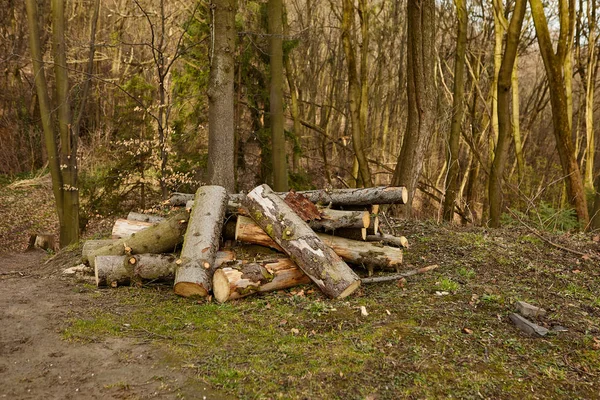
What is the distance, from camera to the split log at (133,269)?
6.09 metres

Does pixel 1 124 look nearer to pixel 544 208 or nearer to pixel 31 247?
pixel 31 247

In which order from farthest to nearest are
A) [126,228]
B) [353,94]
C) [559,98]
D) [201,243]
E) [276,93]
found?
[353,94] < [276,93] < [559,98] < [126,228] < [201,243]

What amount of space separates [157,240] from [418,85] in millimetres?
5571

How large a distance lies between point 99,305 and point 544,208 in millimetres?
10345

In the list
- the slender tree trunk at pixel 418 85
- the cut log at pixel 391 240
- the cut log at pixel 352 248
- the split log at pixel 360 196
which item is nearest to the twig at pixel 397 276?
the cut log at pixel 352 248

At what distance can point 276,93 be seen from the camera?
Result: 1188 centimetres

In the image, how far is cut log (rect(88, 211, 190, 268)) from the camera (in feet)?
21.5

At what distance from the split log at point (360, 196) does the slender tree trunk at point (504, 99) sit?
18.4ft

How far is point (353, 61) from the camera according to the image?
1299cm

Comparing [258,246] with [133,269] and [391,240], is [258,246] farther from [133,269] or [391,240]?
[391,240]

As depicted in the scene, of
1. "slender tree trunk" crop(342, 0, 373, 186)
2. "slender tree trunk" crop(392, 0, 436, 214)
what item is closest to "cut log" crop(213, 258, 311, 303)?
"slender tree trunk" crop(392, 0, 436, 214)

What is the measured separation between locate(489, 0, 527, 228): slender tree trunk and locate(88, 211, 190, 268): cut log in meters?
7.84

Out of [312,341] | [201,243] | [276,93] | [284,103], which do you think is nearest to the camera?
[312,341]

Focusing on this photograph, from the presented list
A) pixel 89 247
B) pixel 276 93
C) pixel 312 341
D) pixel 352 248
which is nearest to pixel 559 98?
pixel 276 93
